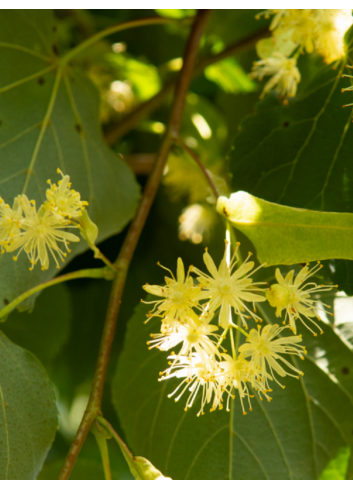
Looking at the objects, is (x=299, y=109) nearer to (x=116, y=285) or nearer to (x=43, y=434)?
(x=116, y=285)

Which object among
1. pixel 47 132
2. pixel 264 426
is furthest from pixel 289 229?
pixel 47 132

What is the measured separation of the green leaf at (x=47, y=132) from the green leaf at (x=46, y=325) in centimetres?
32

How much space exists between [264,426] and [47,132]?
0.57 meters

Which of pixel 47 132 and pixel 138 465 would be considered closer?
pixel 138 465

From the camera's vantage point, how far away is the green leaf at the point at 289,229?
491 millimetres

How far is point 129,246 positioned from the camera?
0.66m

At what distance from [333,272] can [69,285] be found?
0.76 metres

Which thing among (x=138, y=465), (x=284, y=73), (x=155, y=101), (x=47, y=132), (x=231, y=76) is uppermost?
(x=231, y=76)

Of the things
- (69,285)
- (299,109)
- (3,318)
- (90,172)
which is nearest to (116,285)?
(3,318)

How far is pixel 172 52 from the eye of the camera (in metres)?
1.39

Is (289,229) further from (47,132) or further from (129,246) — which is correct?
(47,132)

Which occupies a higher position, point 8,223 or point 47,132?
point 47,132

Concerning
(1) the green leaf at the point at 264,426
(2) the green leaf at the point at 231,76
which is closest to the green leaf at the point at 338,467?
(1) the green leaf at the point at 264,426

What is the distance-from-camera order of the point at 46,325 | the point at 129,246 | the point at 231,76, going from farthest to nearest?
the point at 231,76 < the point at 46,325 < the point at 129,246
